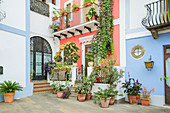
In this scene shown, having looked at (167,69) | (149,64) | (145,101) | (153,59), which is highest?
(153,59)

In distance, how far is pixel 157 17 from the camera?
18.3 feet

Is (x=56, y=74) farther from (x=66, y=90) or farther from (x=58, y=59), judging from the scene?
(x=66, y=90)

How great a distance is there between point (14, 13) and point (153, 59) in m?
6.38

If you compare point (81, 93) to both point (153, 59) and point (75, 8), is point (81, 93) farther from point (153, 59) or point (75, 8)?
point (75, 8)

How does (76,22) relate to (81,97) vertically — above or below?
above

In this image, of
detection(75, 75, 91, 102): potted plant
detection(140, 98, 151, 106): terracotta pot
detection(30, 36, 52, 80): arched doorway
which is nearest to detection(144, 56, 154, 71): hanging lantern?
detection(140, 98, 151, 106): terracotta pot

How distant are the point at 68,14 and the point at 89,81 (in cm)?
558

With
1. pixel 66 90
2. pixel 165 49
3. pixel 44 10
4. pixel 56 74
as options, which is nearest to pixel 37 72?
pixel 56 74

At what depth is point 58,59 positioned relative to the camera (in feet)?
27.5

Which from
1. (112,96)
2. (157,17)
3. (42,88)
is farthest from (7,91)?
(157,17)

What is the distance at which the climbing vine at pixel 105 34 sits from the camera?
23.5 ft

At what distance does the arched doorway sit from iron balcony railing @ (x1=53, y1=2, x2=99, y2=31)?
1.75m

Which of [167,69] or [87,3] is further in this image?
[87,3]

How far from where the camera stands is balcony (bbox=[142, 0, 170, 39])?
5075mm
